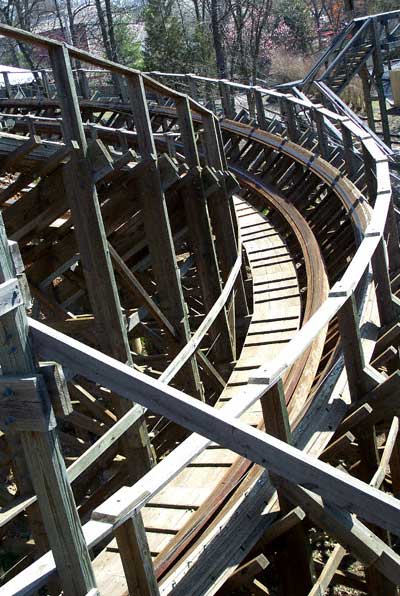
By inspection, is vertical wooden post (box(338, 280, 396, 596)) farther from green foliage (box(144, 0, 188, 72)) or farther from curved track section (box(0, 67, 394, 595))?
green foliage (box(144, 0, 188, 72))

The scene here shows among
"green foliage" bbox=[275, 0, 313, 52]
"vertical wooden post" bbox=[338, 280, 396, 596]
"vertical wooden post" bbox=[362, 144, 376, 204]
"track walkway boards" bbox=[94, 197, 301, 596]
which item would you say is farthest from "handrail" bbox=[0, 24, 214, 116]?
"green foliage" bbox=[275, 0, 313, 52]

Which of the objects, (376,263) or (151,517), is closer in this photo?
(151,517)

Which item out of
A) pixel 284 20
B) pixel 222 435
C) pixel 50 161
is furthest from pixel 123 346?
pixel 284 20

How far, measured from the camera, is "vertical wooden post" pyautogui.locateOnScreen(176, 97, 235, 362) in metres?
7.33

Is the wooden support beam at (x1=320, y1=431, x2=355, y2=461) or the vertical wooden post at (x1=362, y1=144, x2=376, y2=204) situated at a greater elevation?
the vertical wooden post at (x1=362, y1=144, x2=376, y2=204)

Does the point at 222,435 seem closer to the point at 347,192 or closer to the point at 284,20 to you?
the point at 347,192

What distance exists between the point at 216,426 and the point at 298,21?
39.4 metres

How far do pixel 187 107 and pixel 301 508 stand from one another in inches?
182

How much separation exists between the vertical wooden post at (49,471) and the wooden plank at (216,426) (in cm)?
7

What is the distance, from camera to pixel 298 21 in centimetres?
3959

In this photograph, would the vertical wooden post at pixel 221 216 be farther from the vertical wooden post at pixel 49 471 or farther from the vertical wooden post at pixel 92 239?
the vertical wooden post at pixel 49 471

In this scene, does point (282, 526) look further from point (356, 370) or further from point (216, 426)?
point (356, 370)

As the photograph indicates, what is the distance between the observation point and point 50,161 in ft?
18.4

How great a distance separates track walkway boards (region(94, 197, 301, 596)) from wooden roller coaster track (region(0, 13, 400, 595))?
0.07 ft
